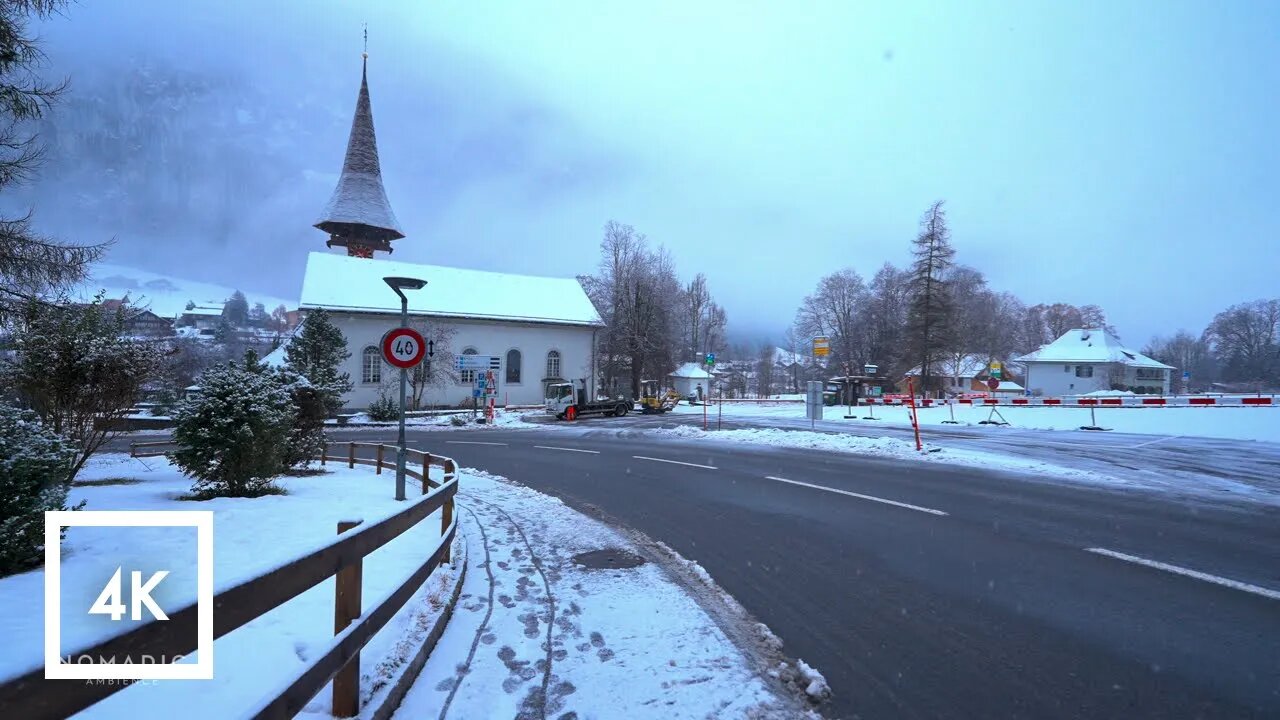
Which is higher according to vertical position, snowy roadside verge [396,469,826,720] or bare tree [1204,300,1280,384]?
bare tree [1204,300,1280,384]

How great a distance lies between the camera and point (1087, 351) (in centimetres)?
5647

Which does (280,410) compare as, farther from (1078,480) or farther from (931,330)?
(931,330)

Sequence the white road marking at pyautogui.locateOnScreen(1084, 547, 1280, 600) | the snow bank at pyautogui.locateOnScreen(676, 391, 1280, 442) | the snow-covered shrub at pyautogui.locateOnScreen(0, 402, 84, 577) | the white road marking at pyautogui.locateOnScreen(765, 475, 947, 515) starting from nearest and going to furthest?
the white road marking at pyautogui.locateOnScreen(1084, 547, 1280, 600)
the snow-covered shrub at pyautogui.locateOnScreen(0, 402, 84, 577)
the white road marking at pyautogui.locateOnScreen(765, 475, 947, 515)
the snow bank at pyautogui.locateOnScreen(676, 391, 1280, 442)

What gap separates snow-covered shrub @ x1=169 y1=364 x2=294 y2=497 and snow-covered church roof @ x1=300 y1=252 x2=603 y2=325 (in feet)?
95.2

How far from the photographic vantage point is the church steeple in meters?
47.2

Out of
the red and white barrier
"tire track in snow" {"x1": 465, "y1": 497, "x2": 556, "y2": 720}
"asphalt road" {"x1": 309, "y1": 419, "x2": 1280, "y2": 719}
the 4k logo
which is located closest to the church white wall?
the red and white barrier

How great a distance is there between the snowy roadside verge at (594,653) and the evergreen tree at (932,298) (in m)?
45.9

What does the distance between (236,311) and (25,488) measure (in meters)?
130

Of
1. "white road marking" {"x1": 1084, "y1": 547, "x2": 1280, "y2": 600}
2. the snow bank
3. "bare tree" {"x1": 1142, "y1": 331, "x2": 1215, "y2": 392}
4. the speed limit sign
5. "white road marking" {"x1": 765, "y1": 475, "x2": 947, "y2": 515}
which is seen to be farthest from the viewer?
"bare tree" {"x1": 1142, "y1": 331, "x2": 1215, "y2": 392}

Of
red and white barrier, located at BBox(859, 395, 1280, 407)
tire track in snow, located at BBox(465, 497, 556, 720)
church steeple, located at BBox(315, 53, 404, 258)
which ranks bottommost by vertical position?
tire track in snow, located at BBox(465, 497, 556, 720)

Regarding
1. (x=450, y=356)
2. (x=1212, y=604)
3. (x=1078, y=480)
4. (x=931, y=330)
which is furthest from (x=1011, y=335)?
(x=1212, y=604)

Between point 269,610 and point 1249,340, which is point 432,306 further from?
point 1249,340

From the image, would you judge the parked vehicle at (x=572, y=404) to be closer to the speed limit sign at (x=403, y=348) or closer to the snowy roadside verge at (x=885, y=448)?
the snowy roadside verge at (x=885, y=448)

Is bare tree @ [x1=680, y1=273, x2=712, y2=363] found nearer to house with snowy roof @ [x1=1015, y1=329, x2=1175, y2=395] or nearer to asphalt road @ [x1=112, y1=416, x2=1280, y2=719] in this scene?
house with snowy roof @ [x1=1015, y1=329, x2=1175, y2=395]
